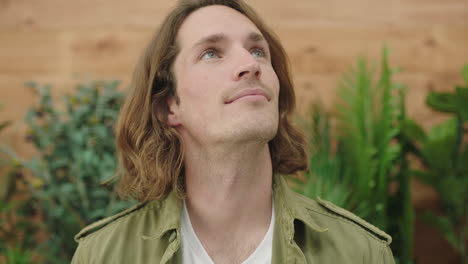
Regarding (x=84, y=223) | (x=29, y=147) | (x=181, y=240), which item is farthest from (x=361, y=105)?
(x=29, y=147)

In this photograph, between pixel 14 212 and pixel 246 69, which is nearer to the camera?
pixel 246 69

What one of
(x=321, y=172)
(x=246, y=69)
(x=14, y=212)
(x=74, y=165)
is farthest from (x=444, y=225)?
(x=14, y=212)

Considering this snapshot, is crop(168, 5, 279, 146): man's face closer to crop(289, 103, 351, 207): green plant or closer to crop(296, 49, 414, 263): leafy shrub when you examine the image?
crop(289, 103, 351, 207): green plant

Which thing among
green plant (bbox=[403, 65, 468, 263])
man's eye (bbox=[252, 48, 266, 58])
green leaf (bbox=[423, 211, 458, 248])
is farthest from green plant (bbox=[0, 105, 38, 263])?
green leaf (bbox=[423, 211, 458, 248])

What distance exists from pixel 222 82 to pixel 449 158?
157 cm

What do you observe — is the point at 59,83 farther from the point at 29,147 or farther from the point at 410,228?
the point at 410,228

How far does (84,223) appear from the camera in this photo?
233 cm

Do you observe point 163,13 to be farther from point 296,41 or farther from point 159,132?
point 159,132

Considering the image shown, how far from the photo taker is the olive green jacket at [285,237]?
148cm

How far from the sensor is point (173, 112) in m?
1.72

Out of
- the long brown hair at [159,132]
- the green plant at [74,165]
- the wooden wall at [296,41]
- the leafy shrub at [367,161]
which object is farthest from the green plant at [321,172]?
the green plant at [74,165]

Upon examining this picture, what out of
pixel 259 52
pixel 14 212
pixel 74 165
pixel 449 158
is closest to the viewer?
pixel 259 52

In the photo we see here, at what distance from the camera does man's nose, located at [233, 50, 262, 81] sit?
1.47m

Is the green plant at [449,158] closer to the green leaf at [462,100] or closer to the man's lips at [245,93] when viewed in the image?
the green leaf at [462,100]
